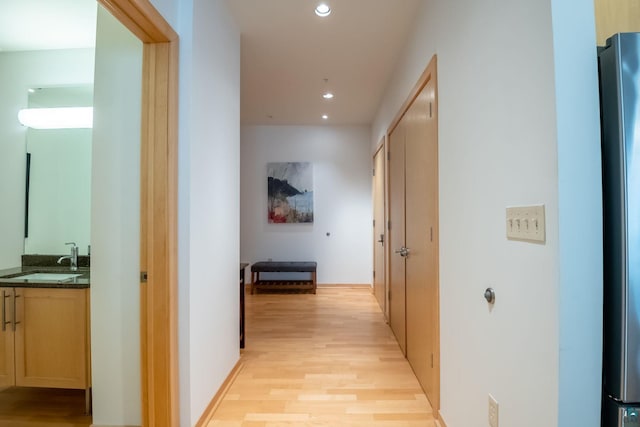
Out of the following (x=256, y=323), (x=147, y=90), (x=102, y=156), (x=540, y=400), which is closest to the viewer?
(x=540, y=400)

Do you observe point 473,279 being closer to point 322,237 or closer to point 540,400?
point 540,400

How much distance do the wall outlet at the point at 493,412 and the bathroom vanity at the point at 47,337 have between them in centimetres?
223

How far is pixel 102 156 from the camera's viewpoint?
164 cm

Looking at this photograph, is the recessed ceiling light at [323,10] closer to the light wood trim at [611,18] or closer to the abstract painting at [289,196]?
the light wood trim at [611,18]

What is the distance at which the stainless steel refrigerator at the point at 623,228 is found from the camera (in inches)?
28.8

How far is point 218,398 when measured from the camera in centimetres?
186

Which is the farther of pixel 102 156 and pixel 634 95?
pixel 102 156

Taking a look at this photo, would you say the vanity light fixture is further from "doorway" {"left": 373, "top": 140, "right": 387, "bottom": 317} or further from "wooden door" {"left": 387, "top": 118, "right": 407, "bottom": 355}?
"doorway" {"left": 373, "top": 140, "right": 387, "bottom": 317}

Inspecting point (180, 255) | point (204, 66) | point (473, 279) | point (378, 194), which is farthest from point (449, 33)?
point (378, 194)

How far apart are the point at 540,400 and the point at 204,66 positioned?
7.07 feet

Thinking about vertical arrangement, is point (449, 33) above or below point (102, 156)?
above

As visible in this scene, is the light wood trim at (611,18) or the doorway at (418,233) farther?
the doorway at (418,233)

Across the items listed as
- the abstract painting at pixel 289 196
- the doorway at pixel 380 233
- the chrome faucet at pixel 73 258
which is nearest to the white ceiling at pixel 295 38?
the doorway at pixel 380 233

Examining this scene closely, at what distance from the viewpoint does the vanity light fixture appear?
2146 millimetres
